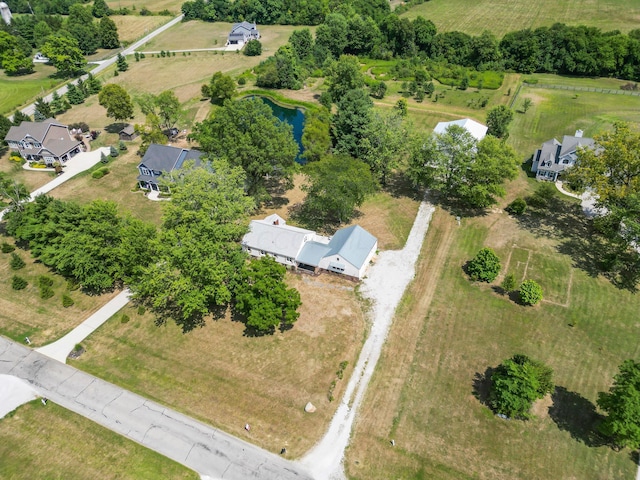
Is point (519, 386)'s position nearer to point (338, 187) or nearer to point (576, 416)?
point (576, 416)

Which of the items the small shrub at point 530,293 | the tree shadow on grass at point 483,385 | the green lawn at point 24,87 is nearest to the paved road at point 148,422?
the tree shadow on grass at point 483,385

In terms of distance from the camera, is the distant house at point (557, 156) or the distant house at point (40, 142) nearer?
the distant house at point (557, 156)

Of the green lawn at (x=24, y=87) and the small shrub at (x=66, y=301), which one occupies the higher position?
the small shrub at (x=66, y=301)

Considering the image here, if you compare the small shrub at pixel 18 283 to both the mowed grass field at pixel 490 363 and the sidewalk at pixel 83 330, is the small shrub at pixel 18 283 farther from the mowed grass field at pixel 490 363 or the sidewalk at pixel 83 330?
the mowed grass field at pixel 490 363

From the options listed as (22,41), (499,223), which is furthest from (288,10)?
(499,223)

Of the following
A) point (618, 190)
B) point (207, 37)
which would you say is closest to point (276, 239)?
point (618, 190)
